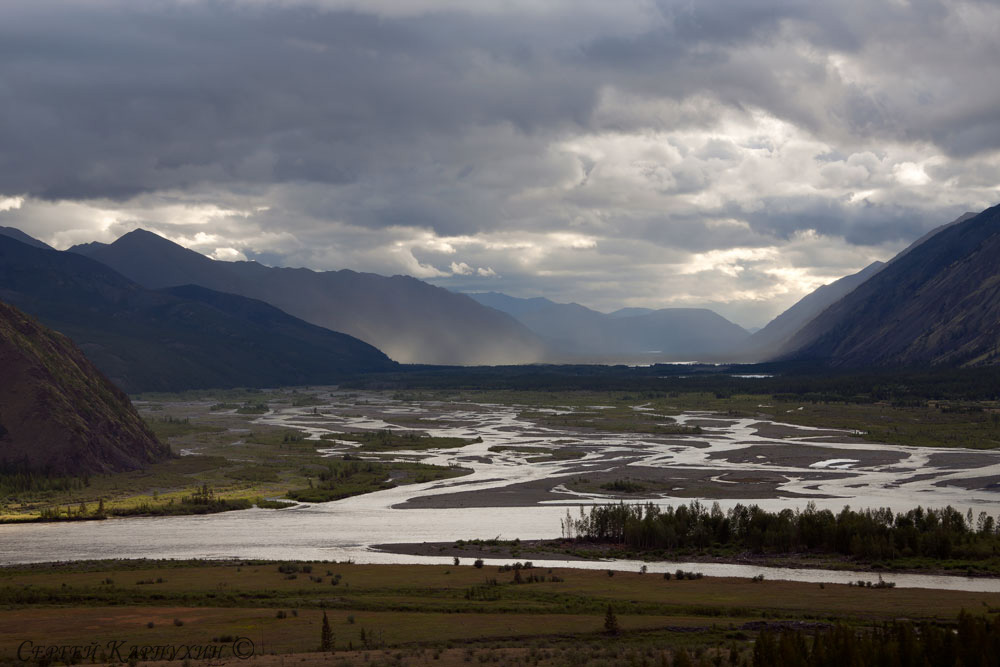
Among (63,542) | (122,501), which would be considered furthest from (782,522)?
(122,501)

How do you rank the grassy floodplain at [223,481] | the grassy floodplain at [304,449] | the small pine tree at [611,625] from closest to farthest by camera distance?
the small pine tree at [611,625], the grassy floodplain at [223,481], the grassy floodplain at [304,449]

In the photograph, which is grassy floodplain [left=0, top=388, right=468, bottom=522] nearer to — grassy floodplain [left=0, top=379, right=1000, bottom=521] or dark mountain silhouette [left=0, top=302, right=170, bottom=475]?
grassy floodplain [left=0, top=379, right=1000, bottom=521]

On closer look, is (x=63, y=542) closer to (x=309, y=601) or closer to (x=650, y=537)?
(x=309, y=601)

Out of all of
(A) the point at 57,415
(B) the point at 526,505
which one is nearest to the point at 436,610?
(B) the point at 526,505

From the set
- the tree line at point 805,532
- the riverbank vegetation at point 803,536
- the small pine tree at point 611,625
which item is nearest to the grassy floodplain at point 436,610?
the small pine tree at point 611,625

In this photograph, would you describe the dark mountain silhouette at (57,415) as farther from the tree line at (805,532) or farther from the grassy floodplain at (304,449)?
the tree line at (805,532)

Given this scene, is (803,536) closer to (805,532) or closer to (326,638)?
(805,532)

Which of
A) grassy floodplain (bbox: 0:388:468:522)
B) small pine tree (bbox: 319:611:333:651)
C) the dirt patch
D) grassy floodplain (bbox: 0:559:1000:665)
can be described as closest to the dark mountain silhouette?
grassy floodplain (bbox: 0:388:468:522)
